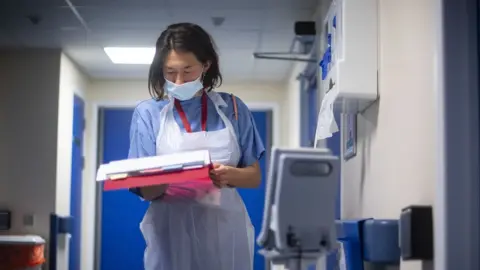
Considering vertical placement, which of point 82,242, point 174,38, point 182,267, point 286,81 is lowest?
point 82,242

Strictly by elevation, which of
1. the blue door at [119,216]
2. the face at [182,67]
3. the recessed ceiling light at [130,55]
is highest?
the recessed ceiling light at [130,55]

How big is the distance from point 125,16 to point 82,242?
1941 mm

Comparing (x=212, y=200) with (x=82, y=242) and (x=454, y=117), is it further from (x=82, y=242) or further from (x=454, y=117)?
(x=82, y=242)

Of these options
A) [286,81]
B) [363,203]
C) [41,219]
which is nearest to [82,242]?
[41,219]

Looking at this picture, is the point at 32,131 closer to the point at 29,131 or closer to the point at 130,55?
the point at 29,131

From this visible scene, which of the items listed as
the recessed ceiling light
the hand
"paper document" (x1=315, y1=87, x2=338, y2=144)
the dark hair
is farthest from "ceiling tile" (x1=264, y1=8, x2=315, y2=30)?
the hand

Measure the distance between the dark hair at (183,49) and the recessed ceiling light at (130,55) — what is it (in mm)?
2462

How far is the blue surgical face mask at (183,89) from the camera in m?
1.52

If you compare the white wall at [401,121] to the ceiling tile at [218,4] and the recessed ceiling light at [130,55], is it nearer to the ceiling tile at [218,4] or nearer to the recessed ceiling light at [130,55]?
the ceiling tile at [218,4]

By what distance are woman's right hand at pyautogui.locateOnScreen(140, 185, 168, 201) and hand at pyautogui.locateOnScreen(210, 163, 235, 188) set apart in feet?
0.40

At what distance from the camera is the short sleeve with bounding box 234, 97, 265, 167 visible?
5.00 feet

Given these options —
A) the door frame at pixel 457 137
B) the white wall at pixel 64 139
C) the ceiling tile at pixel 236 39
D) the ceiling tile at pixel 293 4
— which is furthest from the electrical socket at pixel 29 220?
the door frame at pixel 457 137

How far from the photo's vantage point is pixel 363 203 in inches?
73.5

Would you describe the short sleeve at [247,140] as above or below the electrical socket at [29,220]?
above
